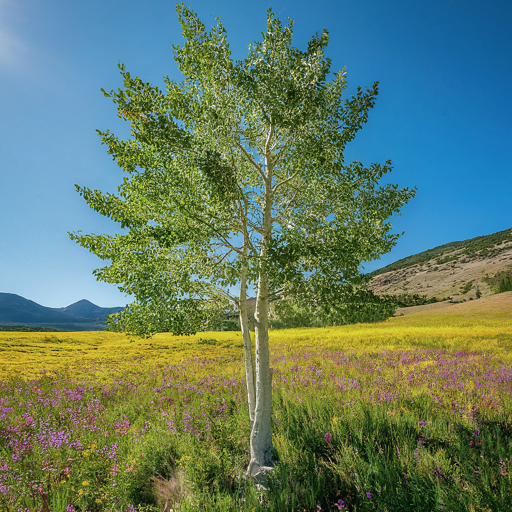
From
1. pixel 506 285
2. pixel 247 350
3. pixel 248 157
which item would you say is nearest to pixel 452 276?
pixel 506 285

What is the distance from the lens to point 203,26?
5664 millimetres

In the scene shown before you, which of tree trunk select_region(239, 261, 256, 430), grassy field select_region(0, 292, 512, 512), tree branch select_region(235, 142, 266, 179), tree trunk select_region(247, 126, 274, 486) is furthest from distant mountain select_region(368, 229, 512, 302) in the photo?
tree trunk select_region(247, 126, 274, 486)

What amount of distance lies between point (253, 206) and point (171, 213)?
188 centimetres

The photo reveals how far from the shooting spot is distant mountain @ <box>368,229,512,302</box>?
70512 millimetres

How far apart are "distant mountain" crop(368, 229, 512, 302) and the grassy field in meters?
55.0

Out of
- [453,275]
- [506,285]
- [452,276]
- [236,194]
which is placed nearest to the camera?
[236,194]

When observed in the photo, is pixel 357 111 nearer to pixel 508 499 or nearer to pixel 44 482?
pixel 508 499

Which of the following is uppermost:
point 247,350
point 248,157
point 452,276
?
point 452,276

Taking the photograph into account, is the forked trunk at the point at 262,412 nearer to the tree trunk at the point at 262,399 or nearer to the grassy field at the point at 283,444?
the tree trunk at the point at 262,399

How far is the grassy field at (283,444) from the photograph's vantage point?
4.20 m

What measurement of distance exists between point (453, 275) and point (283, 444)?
102590 millimetres

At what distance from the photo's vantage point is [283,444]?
229 inches

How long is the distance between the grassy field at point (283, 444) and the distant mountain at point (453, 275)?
5496 cm

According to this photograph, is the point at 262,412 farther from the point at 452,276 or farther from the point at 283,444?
the point at 452,276
